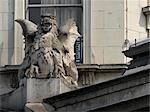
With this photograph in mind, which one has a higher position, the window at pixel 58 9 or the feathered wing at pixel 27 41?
the window at pixel 58 9

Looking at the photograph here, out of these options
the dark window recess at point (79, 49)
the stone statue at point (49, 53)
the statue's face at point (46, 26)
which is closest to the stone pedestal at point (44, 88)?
the stone statue at point (49, 53)

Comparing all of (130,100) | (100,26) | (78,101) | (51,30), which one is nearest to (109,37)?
(100,26)

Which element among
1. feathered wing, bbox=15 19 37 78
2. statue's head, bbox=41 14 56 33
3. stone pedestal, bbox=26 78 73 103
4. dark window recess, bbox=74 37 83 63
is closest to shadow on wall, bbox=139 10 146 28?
dark window recess, bbox=74 37 83 63

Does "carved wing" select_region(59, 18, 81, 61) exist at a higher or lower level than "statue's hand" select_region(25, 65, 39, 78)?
higher

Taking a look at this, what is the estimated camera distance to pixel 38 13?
25.5m

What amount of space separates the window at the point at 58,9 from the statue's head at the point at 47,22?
15.5 ft

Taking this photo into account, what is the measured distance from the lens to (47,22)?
20375mm

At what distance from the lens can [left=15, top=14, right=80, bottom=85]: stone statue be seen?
2002 centimetres

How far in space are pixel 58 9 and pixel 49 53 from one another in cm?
540

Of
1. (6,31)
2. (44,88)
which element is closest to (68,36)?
(44,88)

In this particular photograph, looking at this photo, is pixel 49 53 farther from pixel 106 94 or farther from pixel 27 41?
pixel 106 94

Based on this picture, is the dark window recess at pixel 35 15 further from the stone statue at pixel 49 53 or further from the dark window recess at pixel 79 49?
the stone statue at pixel 49 53

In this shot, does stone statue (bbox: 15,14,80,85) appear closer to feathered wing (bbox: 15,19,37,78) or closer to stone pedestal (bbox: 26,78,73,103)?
feathered wing (bbox: 15,19,37,78)

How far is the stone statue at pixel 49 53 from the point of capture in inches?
788
